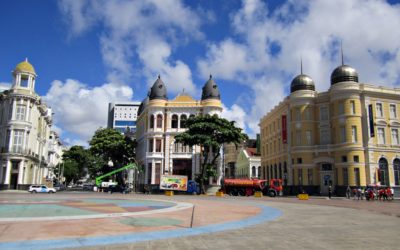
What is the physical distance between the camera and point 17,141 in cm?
5669

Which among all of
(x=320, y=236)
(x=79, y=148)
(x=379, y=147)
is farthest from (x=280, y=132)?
(x=79, y=148)

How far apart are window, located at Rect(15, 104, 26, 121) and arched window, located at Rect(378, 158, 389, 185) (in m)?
54.0

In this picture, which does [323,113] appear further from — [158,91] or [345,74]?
[158,91]

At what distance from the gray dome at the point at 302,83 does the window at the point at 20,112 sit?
42.9 metres

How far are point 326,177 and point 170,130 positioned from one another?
2765 centimetres

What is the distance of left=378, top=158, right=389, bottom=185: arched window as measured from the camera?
167ft

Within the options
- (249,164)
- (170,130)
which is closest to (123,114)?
(249,164)

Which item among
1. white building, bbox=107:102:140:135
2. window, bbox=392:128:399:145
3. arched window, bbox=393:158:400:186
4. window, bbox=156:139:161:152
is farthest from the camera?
white building, bbox=107:102:140:135

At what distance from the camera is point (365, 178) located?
1973 inches

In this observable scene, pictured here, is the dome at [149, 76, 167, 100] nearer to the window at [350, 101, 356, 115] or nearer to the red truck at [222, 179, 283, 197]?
the red truck at [222, 179, 283, 197]

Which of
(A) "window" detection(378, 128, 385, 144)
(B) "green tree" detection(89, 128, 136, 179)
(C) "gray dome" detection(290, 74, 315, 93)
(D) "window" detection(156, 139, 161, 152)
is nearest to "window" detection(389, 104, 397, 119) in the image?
(A) "window" detection(378, 128, 385, 144)

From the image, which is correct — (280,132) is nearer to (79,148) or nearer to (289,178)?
(289,178)

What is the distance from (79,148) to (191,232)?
93.2 m

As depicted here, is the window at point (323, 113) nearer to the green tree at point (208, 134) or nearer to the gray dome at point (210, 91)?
the green tree at point (208, 134)
